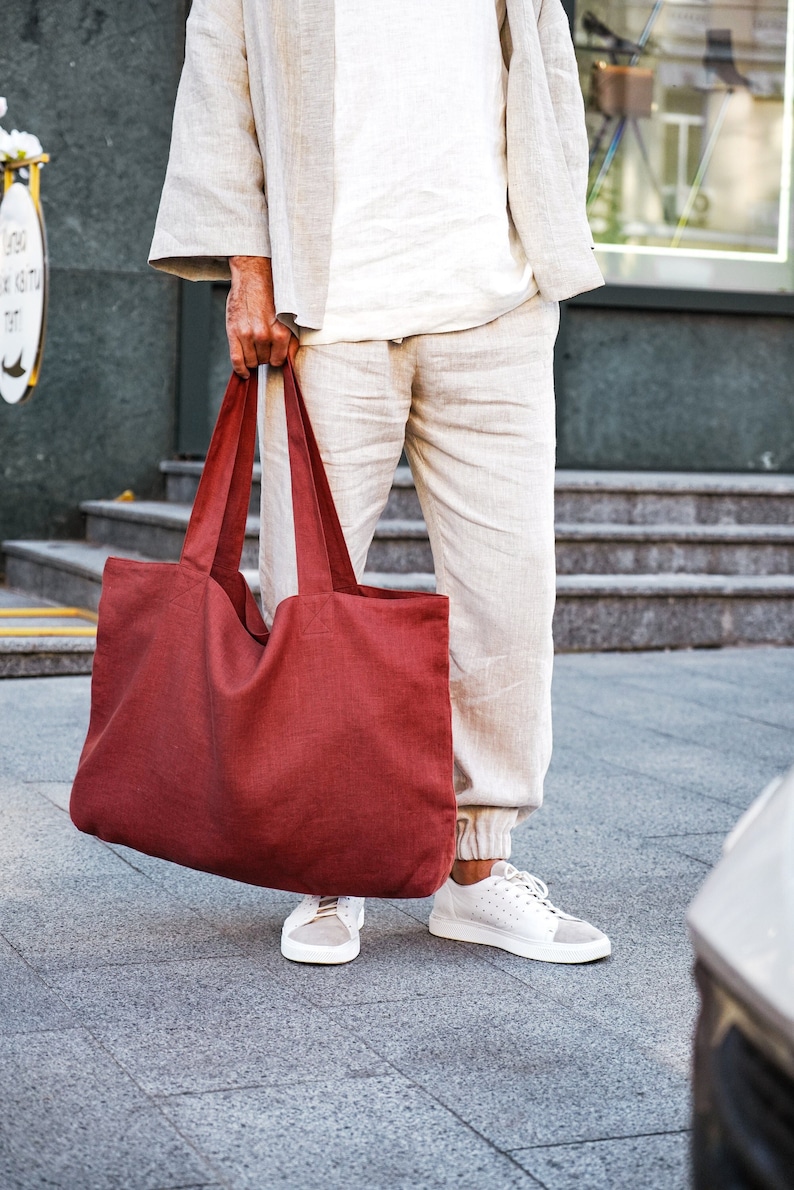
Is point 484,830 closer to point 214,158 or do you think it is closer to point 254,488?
point 214,158

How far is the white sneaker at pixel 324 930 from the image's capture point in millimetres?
2340

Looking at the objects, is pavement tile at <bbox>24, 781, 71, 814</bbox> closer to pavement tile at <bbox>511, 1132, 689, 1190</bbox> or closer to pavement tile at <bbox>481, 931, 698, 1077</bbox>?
pavement tile at <bbox>481, 931, 698, 1077</bbox>

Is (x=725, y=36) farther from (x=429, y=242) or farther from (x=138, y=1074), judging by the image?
(x=138, y=1074)

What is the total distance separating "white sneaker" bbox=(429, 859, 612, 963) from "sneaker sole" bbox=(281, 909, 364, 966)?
22 cm

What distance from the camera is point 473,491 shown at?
243 cm

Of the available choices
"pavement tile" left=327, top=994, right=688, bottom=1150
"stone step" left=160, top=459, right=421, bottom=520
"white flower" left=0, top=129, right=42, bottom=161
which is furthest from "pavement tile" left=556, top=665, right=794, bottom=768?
"white flower" left=0, top=129, right=42, bottom=161

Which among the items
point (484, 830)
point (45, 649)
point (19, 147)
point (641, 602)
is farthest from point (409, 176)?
point (641, 602)

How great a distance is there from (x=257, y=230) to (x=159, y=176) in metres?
4.51

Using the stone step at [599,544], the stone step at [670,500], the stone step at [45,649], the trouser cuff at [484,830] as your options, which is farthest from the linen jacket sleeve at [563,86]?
the stone step at [670,500]

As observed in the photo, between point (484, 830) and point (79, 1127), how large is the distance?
0.96m

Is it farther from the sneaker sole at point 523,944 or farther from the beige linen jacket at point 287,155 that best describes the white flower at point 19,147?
the sneaker sole at point 523,944

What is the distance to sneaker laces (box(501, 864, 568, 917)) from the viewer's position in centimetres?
245

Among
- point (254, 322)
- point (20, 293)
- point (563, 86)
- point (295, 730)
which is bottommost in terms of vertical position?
point (295, 730)

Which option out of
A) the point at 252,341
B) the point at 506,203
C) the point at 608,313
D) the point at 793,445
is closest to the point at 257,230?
the point at 252,341
